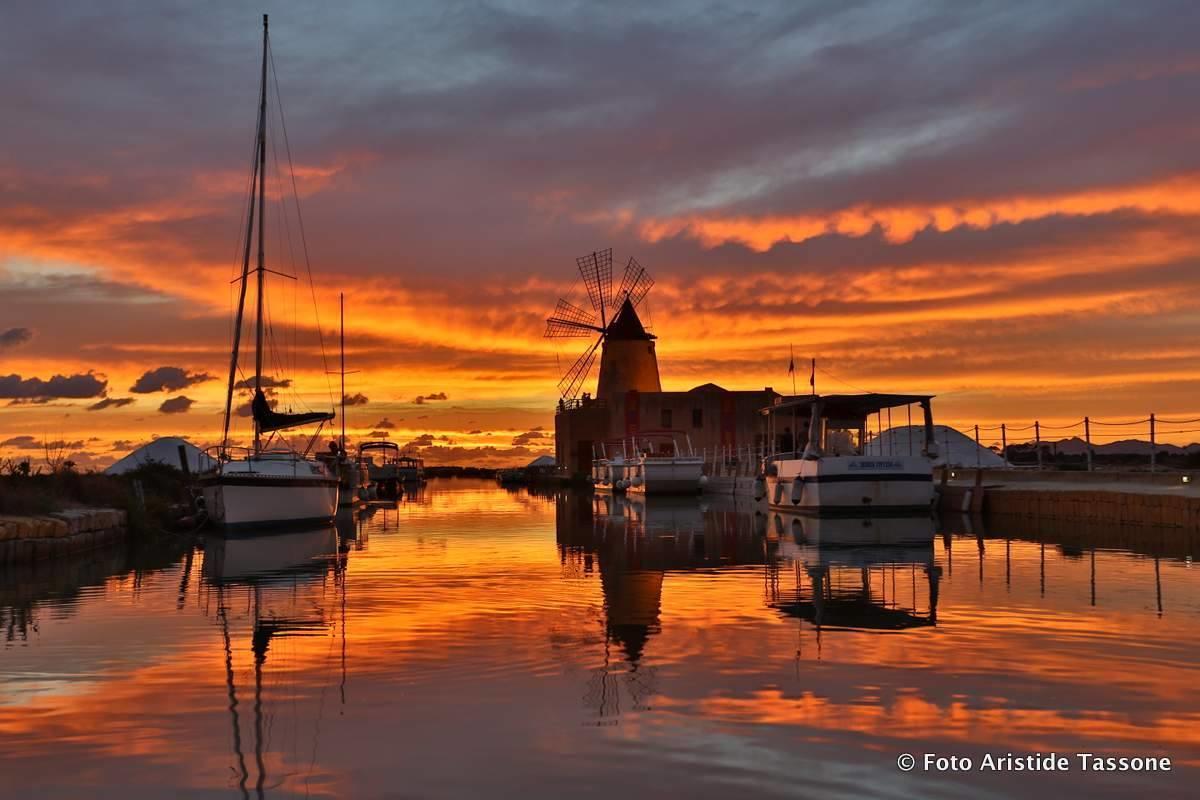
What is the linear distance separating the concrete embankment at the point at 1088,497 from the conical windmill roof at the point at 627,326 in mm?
54665

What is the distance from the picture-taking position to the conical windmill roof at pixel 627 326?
9419 cm

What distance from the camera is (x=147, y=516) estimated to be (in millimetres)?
33625

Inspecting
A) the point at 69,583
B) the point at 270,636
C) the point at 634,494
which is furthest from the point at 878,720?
the point at 634,494

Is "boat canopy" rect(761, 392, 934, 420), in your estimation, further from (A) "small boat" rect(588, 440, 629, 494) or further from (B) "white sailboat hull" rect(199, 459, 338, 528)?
(A) "small boat" rect(588, 440, 629, 494)

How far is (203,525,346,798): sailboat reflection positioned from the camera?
8.27 meters

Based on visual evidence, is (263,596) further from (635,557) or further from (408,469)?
(408,469)

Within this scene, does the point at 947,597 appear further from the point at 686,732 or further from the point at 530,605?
the point at 686,732

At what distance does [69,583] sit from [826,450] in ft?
79.5

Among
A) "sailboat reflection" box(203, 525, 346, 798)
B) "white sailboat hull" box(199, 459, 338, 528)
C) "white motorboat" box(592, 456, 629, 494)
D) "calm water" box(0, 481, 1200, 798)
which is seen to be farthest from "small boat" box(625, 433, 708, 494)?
"calm water" box(0, 481, 1200, 798)

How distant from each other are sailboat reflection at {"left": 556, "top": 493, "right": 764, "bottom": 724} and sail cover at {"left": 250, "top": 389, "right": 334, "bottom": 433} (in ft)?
28.3

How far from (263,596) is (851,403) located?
2373 centimetres

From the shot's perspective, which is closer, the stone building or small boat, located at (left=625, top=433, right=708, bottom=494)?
small boat, located at (left=625, top=433, right=708, bottom=494)

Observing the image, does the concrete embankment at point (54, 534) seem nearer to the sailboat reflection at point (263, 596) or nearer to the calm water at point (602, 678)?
the calm water at point (602, 678)

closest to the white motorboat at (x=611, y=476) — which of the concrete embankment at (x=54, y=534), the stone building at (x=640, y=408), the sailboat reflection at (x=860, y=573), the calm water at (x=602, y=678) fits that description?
the stone building at (x=640, y=408)
